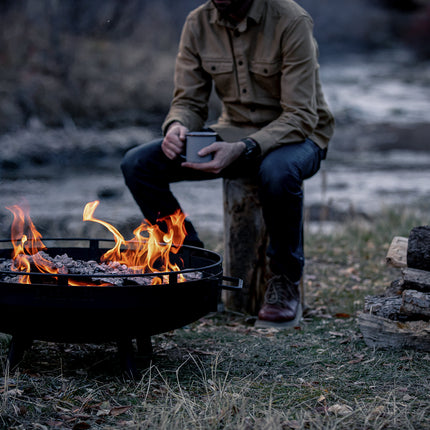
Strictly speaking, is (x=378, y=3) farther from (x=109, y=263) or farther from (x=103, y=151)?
(x=109, y=263)

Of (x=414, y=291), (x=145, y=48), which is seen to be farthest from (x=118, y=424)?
(x=145, y=48)

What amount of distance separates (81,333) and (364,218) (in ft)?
16.2

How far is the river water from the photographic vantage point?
7395 mm

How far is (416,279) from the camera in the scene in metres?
2.90

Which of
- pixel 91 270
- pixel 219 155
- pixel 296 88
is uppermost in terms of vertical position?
pixel 296 88

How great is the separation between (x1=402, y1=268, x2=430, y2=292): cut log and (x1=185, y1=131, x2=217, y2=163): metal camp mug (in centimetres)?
111

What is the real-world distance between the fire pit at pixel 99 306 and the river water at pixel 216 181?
350cm

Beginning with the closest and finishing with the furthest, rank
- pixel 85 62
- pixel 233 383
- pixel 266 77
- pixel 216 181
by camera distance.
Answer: pixel 233 383, pixel 266 77, pixel 216 181, pixel 85 62

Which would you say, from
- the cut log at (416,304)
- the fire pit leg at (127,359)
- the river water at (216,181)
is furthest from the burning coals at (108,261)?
the river water at (216,181)

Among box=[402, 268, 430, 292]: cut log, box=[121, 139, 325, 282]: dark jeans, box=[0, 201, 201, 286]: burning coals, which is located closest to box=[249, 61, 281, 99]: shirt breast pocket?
box=[121, 139, 325, 282]: dark jeans

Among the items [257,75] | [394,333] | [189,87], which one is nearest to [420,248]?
[394,333]

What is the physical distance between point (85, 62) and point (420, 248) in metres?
11.9

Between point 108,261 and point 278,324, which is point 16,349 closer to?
point 108,261

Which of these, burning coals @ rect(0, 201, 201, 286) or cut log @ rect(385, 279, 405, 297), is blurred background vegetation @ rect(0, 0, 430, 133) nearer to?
burning coals @ rect(0, 201, 201, 286)
